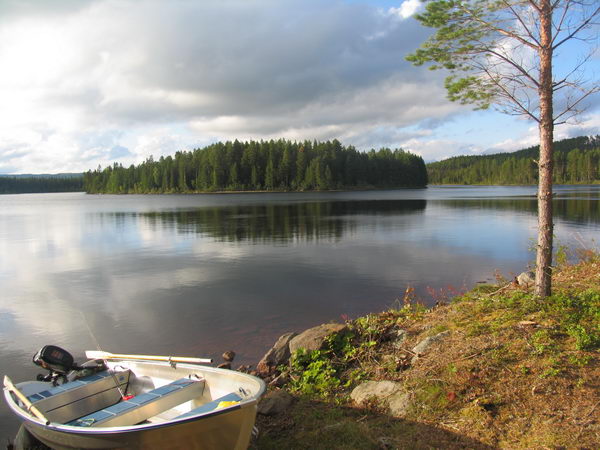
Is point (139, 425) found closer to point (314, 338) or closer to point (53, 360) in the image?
point (53, 360)

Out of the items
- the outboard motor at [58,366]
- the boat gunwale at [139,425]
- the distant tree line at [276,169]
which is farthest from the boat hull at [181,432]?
the distant tree line at [276,169]

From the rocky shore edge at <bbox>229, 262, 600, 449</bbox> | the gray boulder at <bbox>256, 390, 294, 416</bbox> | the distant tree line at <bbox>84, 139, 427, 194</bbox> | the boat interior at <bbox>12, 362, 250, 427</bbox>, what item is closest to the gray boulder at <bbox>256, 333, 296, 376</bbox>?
the rocky shore edge at <bbox>229, 262, 600, 449</bbox>

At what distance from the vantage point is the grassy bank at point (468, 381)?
220 inches

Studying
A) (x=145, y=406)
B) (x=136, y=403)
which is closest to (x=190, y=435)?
(x=145, y=406)

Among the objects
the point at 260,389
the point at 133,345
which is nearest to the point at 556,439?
the point at 260,389

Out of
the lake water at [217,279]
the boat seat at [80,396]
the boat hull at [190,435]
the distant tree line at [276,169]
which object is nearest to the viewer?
the boat hull at [190,435]

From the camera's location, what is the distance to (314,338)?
9.23 metres

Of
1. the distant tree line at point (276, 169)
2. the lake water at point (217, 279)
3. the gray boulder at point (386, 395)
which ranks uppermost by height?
the distant tree line at point (276, 169)

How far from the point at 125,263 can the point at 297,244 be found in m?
11.1

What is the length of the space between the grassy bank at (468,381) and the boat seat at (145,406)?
4.38ft

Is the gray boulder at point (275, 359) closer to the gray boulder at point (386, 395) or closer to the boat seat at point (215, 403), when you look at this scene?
the gray boulder at point (386, 395)

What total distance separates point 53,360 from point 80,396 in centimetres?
99

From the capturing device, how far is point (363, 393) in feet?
23.5

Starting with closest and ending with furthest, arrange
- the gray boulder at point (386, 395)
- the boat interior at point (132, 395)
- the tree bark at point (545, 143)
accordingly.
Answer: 1. the gray boulder at point (386, 395)
2. the boat interior at point (132, 395)
3. the tree bark at point (545, 143)
